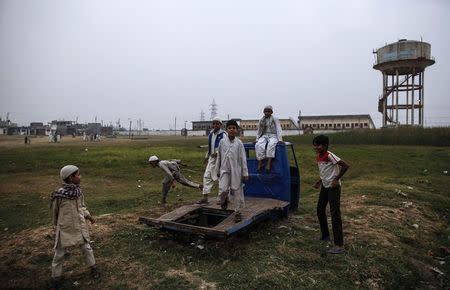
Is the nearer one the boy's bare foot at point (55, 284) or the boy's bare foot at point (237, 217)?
the boy's bare foot at point (55, 284)

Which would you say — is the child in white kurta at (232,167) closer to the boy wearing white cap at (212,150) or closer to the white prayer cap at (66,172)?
the boy wearing white cap at (212,150)

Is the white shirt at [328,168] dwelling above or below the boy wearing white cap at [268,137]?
A: below

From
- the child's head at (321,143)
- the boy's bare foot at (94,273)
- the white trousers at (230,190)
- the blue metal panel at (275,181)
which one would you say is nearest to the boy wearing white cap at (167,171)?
the blue metal panel at (275,181)

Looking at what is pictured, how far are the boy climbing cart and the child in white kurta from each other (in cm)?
35

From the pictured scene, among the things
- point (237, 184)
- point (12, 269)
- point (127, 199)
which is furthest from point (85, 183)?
point (237, 184)

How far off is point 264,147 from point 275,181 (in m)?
0.74

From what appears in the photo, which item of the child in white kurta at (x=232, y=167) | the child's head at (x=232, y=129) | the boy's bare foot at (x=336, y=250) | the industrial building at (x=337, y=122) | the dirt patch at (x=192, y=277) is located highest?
the industrial building at (x=337, y=122)

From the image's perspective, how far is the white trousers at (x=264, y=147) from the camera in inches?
289

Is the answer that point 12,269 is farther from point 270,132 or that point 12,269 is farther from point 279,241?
point 270,132

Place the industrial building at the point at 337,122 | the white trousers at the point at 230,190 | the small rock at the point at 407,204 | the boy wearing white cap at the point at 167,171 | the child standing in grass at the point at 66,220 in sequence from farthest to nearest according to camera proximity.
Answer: the industrial building at the point at 337,122 < the boy wearing white cap at the point at 167,171 < the small rock at the point at 407,204 < the white trousers at the point at 230,190 < the child standing in grass at the point at 66,220

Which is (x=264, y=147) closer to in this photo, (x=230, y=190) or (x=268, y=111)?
(x=268, y=111)

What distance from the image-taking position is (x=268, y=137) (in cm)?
771

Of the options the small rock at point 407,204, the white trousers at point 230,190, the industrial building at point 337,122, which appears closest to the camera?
the white trousers at point 230,190

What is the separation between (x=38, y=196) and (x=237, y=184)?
776cm
